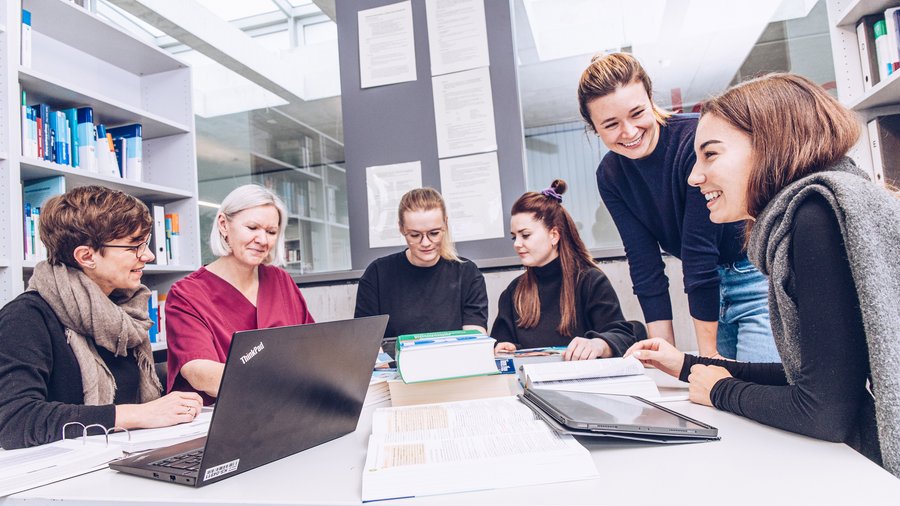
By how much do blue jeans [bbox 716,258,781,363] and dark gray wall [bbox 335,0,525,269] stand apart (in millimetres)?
1222

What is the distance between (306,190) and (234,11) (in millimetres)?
1583

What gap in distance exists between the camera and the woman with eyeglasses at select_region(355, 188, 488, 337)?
2262mm

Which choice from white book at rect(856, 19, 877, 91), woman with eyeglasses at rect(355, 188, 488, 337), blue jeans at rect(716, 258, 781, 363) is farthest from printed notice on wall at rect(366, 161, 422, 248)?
white book at rect(856, 19, 877, 91)

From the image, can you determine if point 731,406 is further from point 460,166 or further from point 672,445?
point 460,166

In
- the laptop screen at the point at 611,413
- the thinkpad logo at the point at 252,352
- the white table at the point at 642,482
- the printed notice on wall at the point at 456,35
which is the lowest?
the white table at the point at 642,482

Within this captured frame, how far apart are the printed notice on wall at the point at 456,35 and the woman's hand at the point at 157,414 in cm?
214

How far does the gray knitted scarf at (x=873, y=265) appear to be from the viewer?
0.69 metres

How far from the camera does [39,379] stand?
1.13m

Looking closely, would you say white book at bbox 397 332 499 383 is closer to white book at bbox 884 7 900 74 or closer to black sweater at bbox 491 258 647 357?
black sweater at bbox 491 258 647 357

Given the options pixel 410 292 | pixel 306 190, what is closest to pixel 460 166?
pixel 410 292

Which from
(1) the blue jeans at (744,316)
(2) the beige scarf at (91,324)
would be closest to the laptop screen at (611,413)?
(1) the blue jeans at (744,316)

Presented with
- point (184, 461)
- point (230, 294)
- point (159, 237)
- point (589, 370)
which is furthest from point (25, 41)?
point (589, 370)

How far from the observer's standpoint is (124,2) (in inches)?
126

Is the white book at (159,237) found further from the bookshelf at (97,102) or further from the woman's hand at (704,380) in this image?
the woman's hand at (704,380)
